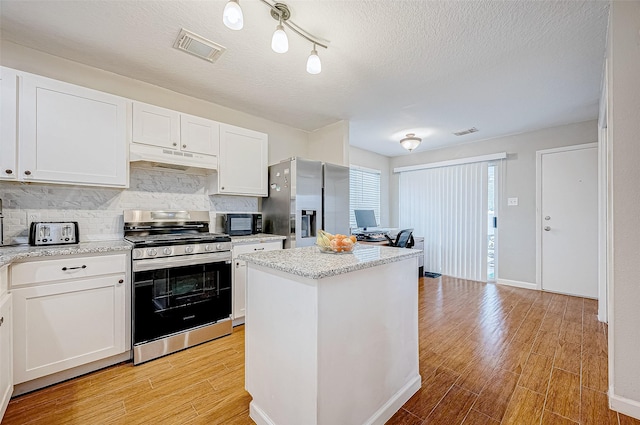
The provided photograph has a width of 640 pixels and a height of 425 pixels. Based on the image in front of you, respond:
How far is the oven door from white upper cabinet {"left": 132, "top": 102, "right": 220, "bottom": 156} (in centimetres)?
110

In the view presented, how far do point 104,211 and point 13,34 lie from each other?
143 cm

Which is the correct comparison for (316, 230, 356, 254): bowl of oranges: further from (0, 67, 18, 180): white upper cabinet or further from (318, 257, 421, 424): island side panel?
(0, 67, 18, 180): white upper cabinet

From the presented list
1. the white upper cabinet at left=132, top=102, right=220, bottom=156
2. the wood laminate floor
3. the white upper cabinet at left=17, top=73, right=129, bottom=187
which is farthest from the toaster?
the wood laminate floor

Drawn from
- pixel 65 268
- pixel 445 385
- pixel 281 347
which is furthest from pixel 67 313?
pixel 445 385

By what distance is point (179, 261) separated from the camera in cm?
235

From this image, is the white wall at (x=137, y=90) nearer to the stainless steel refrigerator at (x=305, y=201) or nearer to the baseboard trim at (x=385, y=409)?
the stainless steel refrigerator at (x=305, y=201)

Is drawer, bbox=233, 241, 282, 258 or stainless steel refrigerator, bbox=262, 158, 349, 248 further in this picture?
stainless steel refrigerator, bbox=262, 158, 349, 248

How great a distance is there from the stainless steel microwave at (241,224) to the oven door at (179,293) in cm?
56

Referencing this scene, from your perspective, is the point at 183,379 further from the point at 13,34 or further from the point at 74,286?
the point at 13,34

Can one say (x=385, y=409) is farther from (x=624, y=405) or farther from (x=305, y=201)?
(x=305, y=201)

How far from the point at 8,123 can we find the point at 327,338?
2.59m

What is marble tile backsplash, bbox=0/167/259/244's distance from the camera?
2.16 metres

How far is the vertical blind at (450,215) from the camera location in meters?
4.73

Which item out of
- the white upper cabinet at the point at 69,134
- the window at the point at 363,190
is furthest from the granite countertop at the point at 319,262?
the window at the point at 363,190
